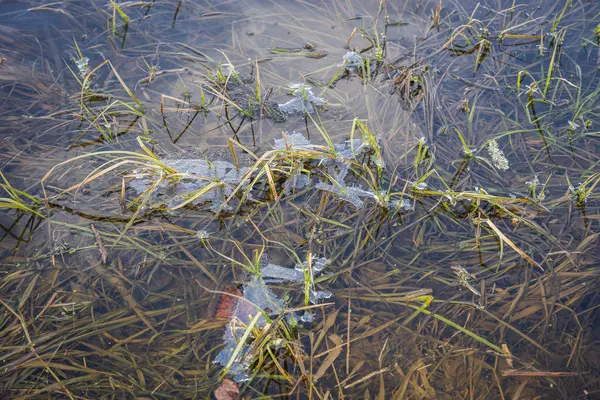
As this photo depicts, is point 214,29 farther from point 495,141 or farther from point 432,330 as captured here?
point 432,330

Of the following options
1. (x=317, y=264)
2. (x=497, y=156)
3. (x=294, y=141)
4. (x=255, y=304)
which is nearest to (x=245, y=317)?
(x=255, y=304)

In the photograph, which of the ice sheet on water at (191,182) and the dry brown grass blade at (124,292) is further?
the ice sheet on water at (191,182)

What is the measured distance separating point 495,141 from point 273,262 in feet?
4.47

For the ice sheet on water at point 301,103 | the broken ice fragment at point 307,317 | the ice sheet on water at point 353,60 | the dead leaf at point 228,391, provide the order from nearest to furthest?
the dead leaf at point 228,391 → the broken ice fragment at point 307,317 → the ice sheet on water at point 301,103 → the ice sheet on water at point 353,60

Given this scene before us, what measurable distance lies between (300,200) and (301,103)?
660 millimetres

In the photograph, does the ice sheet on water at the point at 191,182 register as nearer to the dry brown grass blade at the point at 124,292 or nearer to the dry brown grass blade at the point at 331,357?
the dry brown grass blade at the point at 124,292

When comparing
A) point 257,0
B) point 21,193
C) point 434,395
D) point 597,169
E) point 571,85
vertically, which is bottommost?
point 434,395

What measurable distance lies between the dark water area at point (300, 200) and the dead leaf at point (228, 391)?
0.02m

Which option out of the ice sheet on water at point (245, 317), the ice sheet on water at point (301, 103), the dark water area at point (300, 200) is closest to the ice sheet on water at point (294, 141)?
the dark water area at point (300, 200)

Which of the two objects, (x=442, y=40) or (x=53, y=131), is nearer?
(x=53, y=131)

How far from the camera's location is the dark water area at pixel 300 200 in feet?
5.44

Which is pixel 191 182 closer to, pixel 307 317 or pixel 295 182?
pixel 295 182

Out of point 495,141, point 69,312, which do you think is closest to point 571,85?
point 495,141

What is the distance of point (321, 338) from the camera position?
5.58 ft
